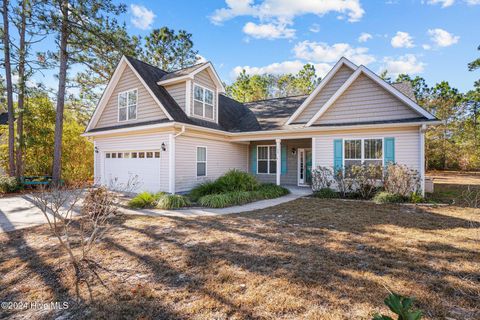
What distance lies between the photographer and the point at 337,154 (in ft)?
36.5

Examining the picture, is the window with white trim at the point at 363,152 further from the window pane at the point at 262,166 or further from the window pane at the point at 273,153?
the window pane at the point at 262,166

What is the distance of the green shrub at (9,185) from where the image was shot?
481 inches

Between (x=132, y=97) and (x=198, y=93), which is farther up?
(x=198, y=93)

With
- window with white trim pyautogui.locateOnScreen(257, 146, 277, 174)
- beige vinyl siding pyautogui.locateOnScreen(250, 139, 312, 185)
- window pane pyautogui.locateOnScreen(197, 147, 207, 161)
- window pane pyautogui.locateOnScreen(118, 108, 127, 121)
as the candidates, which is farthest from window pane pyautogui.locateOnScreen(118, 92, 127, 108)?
beige vinyl siding pyautogui.locateOnScreen(250, 139, 312, 185)

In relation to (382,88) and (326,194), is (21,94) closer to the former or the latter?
(326,194)

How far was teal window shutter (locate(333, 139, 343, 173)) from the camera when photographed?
435 inches

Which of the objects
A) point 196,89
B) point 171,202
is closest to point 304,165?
point 196,89

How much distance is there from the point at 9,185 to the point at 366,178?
55.5ft

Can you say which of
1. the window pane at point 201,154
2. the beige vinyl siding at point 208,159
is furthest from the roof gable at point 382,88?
the window pane at point 201,154

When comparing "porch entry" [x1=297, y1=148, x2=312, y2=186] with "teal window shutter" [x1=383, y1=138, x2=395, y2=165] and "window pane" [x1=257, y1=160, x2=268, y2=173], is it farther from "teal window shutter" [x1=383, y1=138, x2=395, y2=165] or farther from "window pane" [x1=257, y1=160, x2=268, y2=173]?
"teal window shutter" [x1=383, y1=138, x2=395, y2=165]

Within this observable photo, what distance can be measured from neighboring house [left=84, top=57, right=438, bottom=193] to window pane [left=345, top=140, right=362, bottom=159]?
0.04 meters

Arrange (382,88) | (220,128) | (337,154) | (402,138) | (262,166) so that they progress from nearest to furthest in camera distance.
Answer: (402,138)
(382,88)
(337,154)
(220,128)
(262,166)

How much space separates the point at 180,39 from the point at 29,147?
1622 centimetres

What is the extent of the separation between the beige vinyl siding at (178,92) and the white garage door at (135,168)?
8.75ft
